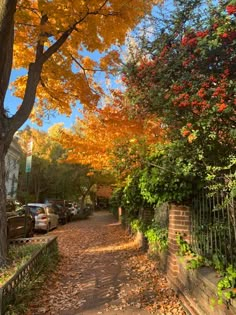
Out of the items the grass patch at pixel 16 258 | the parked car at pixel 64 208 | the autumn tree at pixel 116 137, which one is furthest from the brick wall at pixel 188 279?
the parked car at pixel 64 208

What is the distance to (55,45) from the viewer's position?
327 inches

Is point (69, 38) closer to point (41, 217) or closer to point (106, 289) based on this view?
point (106, 289)

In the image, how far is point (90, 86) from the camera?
11.1 metres

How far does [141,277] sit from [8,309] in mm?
3179

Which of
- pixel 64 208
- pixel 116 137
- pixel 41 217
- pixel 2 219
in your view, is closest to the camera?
pixel 2 219

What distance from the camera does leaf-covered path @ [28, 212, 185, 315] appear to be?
200 inches

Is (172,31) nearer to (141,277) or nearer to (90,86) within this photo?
(141,277)

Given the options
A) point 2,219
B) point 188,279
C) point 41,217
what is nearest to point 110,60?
point 2,219

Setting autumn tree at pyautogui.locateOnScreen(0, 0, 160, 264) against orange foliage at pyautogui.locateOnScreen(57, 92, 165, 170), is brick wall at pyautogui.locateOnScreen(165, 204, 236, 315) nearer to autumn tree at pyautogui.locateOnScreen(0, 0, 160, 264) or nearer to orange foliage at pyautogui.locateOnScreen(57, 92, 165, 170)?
orange foliage at pyautogui.locateOnScreen(57, 92, 165, 170)

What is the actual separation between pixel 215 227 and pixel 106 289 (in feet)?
8.55

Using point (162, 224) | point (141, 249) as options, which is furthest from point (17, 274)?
point (141, 249)

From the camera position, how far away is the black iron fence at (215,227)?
4145 mm

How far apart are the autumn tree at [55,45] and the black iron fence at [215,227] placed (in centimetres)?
412

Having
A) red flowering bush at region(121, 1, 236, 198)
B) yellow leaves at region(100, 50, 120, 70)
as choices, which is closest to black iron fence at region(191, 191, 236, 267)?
red flowering bush at region(121, 1, 236, 198)
